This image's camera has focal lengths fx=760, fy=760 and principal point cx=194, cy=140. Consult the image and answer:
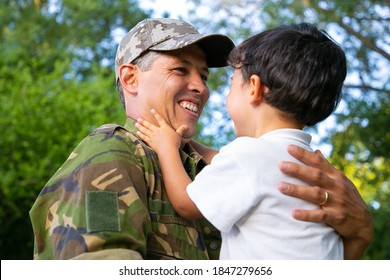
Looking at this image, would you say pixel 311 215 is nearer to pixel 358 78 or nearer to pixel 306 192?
pixel 306 192

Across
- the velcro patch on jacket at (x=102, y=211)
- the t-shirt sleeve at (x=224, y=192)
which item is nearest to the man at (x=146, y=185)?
the velcro patch on jacket at (x=102, y=211)

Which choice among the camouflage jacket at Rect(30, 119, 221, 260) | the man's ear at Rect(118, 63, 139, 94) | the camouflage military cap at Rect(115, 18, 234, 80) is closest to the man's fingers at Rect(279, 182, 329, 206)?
the camouflage jacket at Rect(30, 119, 221, 260)

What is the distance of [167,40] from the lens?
10.1 ft

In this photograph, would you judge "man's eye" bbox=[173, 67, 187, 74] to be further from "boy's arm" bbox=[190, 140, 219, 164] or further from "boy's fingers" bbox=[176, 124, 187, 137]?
"boy's arm" bbox=[190, 140, 219, 164]

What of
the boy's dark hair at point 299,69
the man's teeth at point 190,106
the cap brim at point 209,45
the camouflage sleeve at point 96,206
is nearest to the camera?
the camouflage sleeve at point 96,206

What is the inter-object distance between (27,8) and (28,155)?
10179mm

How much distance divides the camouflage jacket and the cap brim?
40cm

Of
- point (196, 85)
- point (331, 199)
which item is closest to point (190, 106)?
point (196, 85)

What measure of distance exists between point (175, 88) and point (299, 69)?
637 mm

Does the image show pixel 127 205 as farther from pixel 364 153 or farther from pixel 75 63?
pixel 75 63

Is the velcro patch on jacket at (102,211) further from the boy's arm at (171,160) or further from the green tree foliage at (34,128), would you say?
the green tree foliage at (34,128)

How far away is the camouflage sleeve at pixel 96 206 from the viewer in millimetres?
2408

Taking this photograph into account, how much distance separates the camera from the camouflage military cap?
3.04 metres

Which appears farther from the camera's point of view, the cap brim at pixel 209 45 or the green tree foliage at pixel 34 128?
the green tree foliage at pixel 34 128
